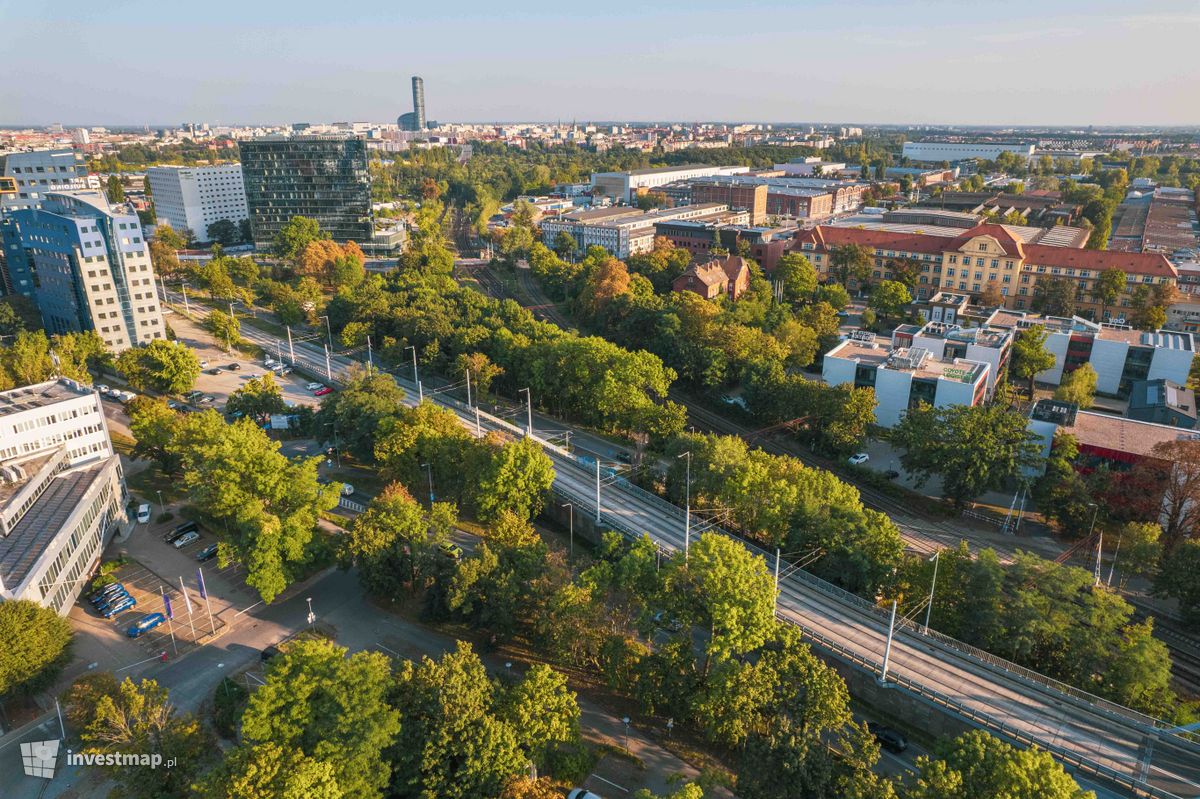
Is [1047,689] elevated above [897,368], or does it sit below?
below

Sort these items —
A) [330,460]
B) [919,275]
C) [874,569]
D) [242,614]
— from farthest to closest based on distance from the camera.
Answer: [919,275] < [330,460] < [242,614] < [874,569]

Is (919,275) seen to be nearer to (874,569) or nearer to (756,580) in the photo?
(874,569)

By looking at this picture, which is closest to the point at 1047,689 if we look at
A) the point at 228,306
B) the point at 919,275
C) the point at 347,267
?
the point at 919,275

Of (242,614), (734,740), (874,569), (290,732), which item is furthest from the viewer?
(242,614)

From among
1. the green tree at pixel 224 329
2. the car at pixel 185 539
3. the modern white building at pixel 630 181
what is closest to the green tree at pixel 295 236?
the green tree at pixel 224 329

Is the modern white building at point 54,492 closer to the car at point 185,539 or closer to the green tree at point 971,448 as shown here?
the car at point 185,539

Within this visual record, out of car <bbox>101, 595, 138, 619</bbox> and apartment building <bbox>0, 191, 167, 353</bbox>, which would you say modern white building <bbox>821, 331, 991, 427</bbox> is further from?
apartment building <bbox>0, 191, 167, 353</bbox>

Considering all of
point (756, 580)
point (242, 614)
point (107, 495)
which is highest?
point (756, 580)
